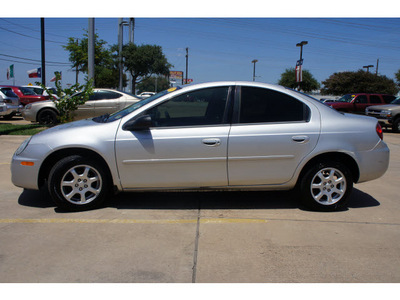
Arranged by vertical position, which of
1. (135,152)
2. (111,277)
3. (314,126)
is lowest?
(111,277)

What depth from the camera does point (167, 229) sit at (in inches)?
157

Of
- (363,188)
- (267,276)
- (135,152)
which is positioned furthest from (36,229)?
(363,188)

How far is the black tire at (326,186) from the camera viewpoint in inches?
178

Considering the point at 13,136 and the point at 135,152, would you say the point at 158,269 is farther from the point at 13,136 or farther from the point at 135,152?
the point at 13,136

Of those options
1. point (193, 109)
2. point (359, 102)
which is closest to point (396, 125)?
point (359, 102)

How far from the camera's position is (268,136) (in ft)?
14.4

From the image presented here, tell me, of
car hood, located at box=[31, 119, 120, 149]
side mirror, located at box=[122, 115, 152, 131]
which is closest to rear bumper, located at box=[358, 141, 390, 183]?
side mirror, located at box=[122, 115, 152, 131]

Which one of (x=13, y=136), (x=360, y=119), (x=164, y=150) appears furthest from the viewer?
(x=13, y=136)

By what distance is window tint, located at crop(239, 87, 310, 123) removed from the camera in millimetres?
4484

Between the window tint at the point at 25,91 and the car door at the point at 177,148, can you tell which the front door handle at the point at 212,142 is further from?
the window tint at the point at 25,91

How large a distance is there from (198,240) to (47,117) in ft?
37.5

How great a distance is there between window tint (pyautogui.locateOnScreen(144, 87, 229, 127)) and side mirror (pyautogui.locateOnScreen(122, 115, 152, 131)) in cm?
15

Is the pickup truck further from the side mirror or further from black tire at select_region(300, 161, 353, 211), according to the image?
the side mirror

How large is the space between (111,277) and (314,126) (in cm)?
292
